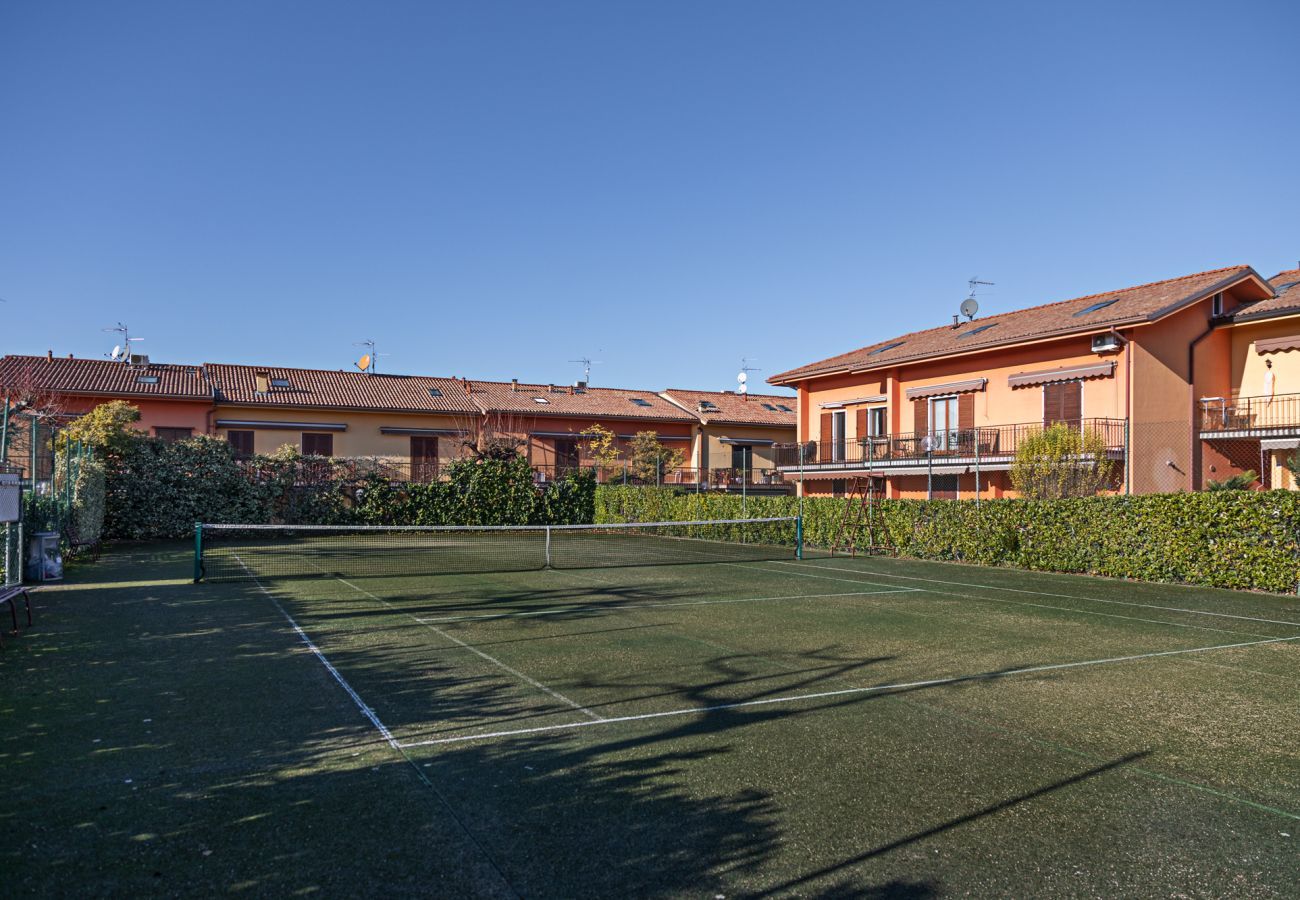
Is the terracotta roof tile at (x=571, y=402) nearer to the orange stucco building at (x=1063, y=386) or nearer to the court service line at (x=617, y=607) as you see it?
the orange stucco building at (x=1063, y=386)

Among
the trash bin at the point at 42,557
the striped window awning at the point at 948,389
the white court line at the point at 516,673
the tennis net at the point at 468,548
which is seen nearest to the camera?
the white court line at the point at 516,673

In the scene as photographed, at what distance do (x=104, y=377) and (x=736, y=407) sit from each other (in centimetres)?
2990

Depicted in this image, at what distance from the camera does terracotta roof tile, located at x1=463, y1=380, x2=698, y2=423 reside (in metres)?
43.4

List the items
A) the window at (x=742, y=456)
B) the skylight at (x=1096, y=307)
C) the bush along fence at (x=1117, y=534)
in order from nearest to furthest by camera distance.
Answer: the bush along fence at (x=1117, y=534), the skylight at (x=1096, y=307), the window at (x=742, y=456)

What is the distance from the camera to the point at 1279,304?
78.5 ft

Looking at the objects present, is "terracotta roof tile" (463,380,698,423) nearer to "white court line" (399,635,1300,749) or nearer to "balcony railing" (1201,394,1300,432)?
"balcony railing" (1201,394,1300,432)

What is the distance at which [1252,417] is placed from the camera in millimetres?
23719

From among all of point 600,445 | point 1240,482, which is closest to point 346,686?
point 1240,482

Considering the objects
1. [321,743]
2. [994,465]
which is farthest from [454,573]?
[994,465]

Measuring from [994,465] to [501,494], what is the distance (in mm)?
15821

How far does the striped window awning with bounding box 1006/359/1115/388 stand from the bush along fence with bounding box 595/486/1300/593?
7.94 meters

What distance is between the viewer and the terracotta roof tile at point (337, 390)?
127ft

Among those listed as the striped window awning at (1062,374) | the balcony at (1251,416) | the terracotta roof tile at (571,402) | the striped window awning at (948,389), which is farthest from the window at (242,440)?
the balcony at (1251,416)

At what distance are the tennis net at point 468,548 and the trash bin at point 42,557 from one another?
6.94 ft
